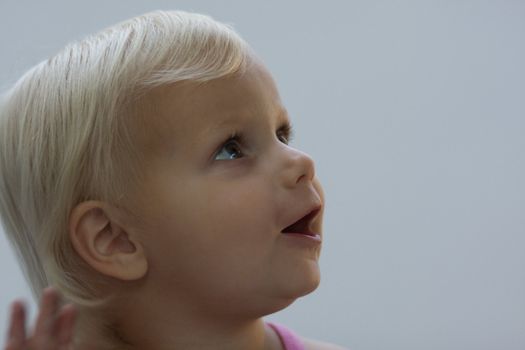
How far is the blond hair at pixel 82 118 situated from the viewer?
0.66 m

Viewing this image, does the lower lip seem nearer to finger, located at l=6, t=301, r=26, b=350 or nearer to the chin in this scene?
the chin

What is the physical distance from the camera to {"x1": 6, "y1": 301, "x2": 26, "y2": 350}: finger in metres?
0.55

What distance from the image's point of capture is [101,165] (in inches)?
26.0

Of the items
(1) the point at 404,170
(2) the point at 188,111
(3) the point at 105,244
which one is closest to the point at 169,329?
(3) the point at 105,244

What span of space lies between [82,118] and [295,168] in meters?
0.21

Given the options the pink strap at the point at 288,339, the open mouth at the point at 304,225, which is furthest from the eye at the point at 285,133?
the pink strap at the point at 288,339

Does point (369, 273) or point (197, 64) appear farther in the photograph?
point (369, 273)

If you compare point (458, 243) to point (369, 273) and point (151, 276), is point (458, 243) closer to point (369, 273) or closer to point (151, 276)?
point (369, 273)

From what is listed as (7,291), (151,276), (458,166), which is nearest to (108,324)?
(151,276)

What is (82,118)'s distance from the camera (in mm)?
666

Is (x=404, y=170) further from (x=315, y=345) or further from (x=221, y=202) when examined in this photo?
(x=221, y=202)

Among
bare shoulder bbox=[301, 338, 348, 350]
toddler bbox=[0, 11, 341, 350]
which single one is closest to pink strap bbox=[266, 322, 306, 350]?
bare shoulder bbox=[301, 338, 348, 350]

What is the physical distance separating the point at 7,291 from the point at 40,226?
39cm

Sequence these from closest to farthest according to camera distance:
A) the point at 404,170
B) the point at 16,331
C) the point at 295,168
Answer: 1. the point at 16,331
2. the point at 295,168
3. the point at 404,170
